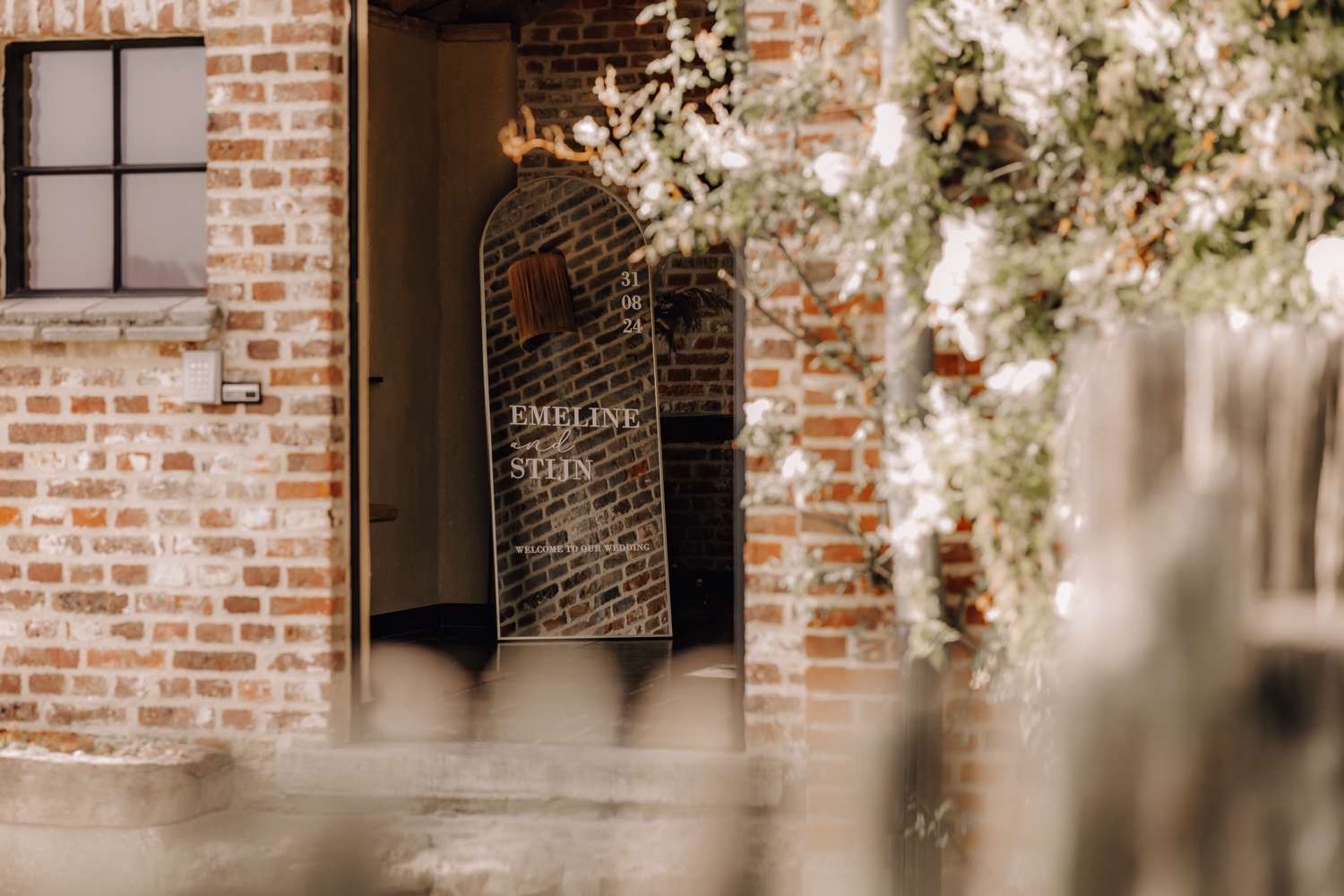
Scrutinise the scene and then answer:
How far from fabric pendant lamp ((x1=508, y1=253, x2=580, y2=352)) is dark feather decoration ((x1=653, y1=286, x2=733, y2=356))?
44.4 inches

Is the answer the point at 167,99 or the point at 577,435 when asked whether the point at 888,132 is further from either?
the point at 577,435

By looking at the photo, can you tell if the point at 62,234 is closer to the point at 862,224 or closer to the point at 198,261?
the point at 198,261

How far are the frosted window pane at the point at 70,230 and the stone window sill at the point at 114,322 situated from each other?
19cm

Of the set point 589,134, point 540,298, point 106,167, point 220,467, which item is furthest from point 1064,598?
point 540,298

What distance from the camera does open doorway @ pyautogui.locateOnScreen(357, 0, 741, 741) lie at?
627 centimetres

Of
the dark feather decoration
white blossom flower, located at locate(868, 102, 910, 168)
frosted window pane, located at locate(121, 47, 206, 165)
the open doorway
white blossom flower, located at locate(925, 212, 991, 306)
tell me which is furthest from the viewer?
the dark feather decoration

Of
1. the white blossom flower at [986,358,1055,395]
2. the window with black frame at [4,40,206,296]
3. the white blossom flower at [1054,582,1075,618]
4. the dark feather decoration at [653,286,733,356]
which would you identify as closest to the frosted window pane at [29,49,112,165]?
the window with black frame at [4,40,206,296]

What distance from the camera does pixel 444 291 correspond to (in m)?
6.76

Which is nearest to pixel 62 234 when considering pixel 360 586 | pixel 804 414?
pixel 360 586

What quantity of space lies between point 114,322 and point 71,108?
2.44 feet

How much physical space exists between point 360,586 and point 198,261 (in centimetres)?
112

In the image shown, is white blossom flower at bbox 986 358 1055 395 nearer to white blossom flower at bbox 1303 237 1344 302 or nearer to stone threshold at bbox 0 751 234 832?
white blossom flower at bbox 1303 237 1344 302

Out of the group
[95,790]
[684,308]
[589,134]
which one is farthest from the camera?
[684,308]

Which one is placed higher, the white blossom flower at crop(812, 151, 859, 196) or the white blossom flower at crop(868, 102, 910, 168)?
the white blossom flower at crop(868, 102, 910, 168)
